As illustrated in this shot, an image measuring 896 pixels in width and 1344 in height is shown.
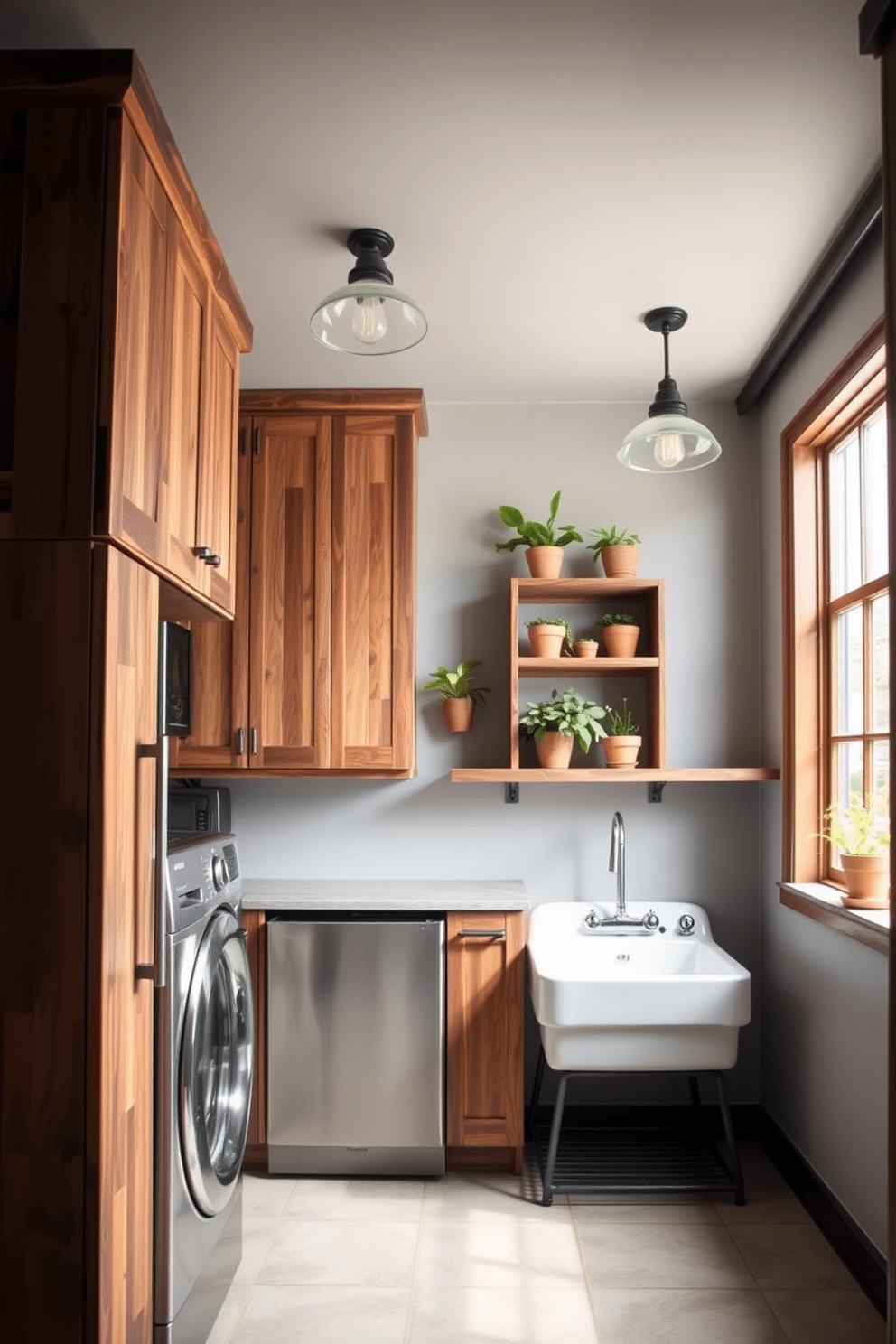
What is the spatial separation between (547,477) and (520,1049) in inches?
76.4

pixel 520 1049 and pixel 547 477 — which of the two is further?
pixel 547 477

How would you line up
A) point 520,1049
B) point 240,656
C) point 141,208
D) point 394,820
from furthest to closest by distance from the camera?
point 394,820 < point 240,656 < point 520,1049 < point 141,208

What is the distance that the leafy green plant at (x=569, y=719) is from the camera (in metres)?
3.44

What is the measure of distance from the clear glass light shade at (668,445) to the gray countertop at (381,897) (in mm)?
1373

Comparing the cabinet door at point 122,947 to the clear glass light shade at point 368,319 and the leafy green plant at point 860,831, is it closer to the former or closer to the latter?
the clear glass light shade at point 368,319

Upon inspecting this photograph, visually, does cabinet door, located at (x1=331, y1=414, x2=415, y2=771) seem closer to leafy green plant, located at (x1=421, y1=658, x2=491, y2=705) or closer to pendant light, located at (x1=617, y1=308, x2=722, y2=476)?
leafy green plant, located at (x1=421, y1=658, x2=491, y2=705)

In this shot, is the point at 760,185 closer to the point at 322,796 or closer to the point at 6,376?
the point at 6,376

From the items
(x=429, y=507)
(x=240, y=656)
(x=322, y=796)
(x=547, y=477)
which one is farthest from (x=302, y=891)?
(x=547, y=477)

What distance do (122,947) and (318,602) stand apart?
72.7 inches

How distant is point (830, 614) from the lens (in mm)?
3188

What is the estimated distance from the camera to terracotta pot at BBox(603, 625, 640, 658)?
11.6ft

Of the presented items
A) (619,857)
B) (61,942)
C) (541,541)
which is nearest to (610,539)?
(541,541)

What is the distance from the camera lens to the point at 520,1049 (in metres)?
3.21

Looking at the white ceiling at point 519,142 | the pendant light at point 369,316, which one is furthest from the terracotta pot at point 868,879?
the pendant light at point 369,316
